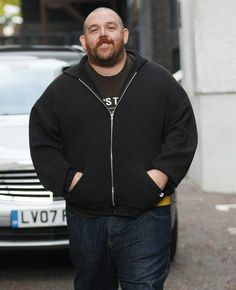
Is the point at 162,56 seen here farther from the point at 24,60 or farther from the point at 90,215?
the point at 90,215

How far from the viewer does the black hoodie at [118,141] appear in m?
2.93

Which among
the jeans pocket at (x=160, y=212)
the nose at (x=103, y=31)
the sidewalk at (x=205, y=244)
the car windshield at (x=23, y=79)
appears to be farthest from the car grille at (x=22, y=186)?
the nose at (x=103, y=31)

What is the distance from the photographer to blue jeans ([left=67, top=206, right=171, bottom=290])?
300cm

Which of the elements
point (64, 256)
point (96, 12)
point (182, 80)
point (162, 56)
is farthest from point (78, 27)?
point (96, 12)

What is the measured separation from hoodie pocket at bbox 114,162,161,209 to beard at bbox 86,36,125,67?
1.52ft

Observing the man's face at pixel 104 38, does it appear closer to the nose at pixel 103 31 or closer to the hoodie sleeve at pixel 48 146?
the nose at pixel 103 31

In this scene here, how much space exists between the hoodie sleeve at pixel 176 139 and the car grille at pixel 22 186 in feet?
6.04

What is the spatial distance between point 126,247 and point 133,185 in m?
0.30

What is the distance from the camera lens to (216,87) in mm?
8156

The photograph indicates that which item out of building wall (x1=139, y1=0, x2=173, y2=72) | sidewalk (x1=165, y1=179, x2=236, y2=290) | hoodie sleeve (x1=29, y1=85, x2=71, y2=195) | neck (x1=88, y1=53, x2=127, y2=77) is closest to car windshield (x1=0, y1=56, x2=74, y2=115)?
sidewalk (x1=165, y1=179, x2=236, y2=290)

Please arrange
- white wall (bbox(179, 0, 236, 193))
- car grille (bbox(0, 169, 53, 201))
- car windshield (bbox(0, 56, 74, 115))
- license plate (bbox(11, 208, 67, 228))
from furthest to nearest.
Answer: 1. white wall (bbox(179, 0, 236, 193))
2. car windshield (bbox(0, 56, 74, 115))
3. car grille (bbox(0, 169, 53, 201))
4. license plate (bbox(11, 208, 67, 228))

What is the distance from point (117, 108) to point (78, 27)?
20112mm

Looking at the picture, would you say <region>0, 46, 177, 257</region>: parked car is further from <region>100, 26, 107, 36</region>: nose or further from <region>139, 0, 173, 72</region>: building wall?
<region>139, 0, 173, 72</region>: building wall

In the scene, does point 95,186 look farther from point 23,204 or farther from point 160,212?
point 23,204
